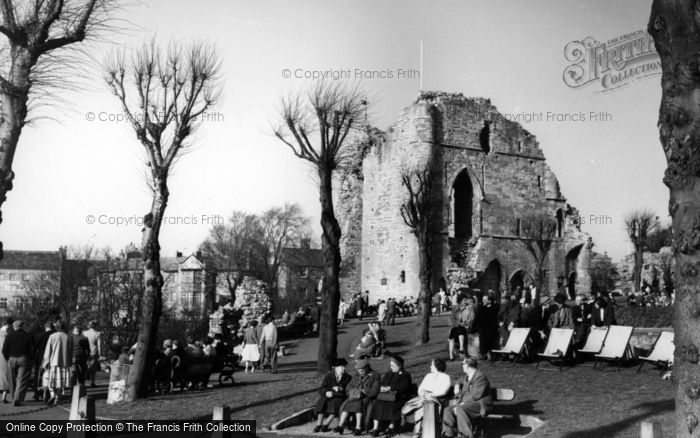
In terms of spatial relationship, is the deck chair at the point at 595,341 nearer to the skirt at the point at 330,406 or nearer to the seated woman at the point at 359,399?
the seated woman at the point at 359,399

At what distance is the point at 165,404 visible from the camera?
47.6 feet

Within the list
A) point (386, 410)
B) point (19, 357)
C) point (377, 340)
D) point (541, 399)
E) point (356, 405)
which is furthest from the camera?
point (377, 340)

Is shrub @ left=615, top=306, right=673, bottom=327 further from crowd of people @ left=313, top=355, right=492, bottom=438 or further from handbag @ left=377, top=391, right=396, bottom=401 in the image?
handbag @ left=377, top=391, right=396, bottom=401

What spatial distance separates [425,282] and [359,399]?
12.6 metres

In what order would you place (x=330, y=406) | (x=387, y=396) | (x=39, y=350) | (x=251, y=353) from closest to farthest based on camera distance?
(x=387, y=396) < (x=330, y=406) < (x=39, y=350) < (x=251, y=353)

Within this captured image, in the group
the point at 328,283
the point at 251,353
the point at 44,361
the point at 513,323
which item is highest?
Answer: the point at 328,283

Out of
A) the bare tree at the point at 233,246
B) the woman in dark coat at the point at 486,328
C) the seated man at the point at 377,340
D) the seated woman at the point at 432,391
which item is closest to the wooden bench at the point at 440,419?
the seated woman at the point at 432,391

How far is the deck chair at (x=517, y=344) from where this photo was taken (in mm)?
15500

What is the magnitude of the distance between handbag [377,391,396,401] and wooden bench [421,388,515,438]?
2.80ft

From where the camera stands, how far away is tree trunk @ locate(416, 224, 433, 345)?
2294 cm

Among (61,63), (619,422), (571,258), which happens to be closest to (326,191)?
(61,63)

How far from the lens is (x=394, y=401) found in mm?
11336

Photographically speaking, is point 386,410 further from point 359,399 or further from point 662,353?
point 662,353

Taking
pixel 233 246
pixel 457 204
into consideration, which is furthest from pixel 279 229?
pixel 457 204
